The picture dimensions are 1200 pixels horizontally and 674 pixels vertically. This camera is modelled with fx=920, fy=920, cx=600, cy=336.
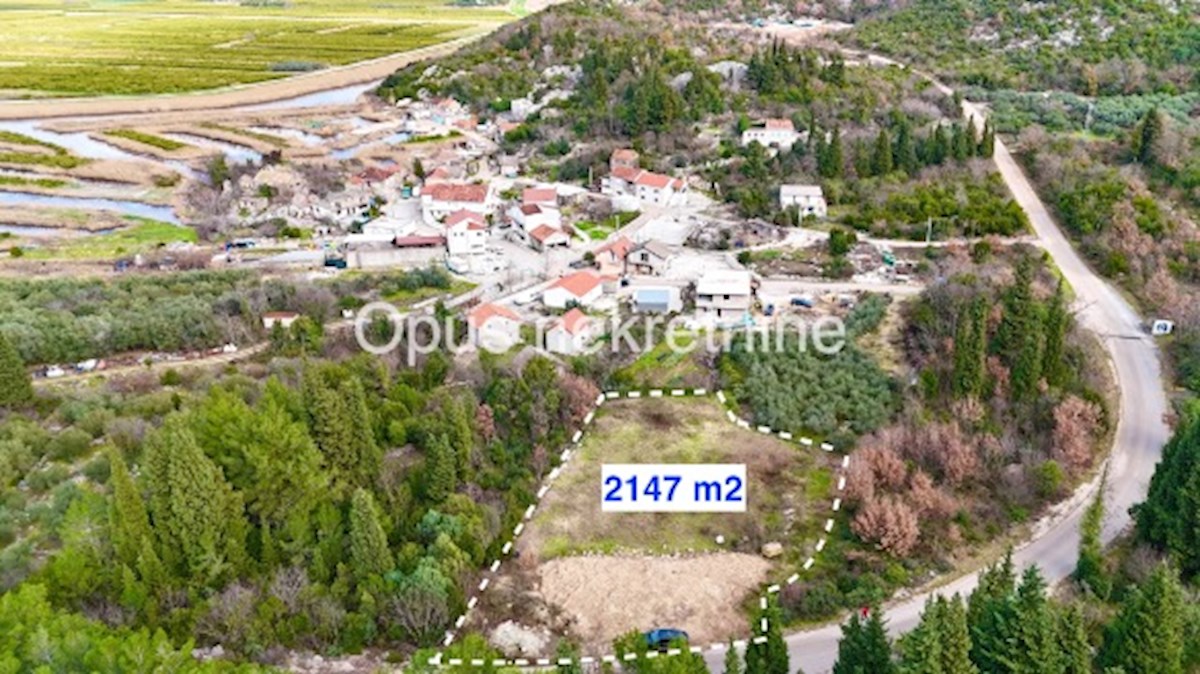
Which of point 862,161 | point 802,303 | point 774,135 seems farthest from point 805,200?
point 802,303

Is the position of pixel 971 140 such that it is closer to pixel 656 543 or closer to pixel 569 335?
pixel 569 335

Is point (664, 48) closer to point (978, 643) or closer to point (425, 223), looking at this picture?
point (425, 223)

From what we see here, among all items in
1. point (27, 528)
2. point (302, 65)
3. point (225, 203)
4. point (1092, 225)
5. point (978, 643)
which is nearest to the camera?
point (978, 643)

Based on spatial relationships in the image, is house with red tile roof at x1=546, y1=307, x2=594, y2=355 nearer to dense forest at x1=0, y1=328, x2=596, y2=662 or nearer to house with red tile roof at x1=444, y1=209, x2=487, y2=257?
dense forest at x1=0, y1=328, x2=596, y2=662

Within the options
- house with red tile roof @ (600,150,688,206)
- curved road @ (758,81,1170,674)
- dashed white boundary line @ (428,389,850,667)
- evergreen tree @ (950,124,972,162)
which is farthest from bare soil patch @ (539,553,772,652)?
evergreen tree @ (950,124,972,162)

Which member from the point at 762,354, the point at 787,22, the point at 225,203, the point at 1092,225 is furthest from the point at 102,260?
the point at 787,22

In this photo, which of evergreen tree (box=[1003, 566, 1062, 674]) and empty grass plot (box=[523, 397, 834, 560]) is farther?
empty grass plot (box=[523, 397, 834, 560])
